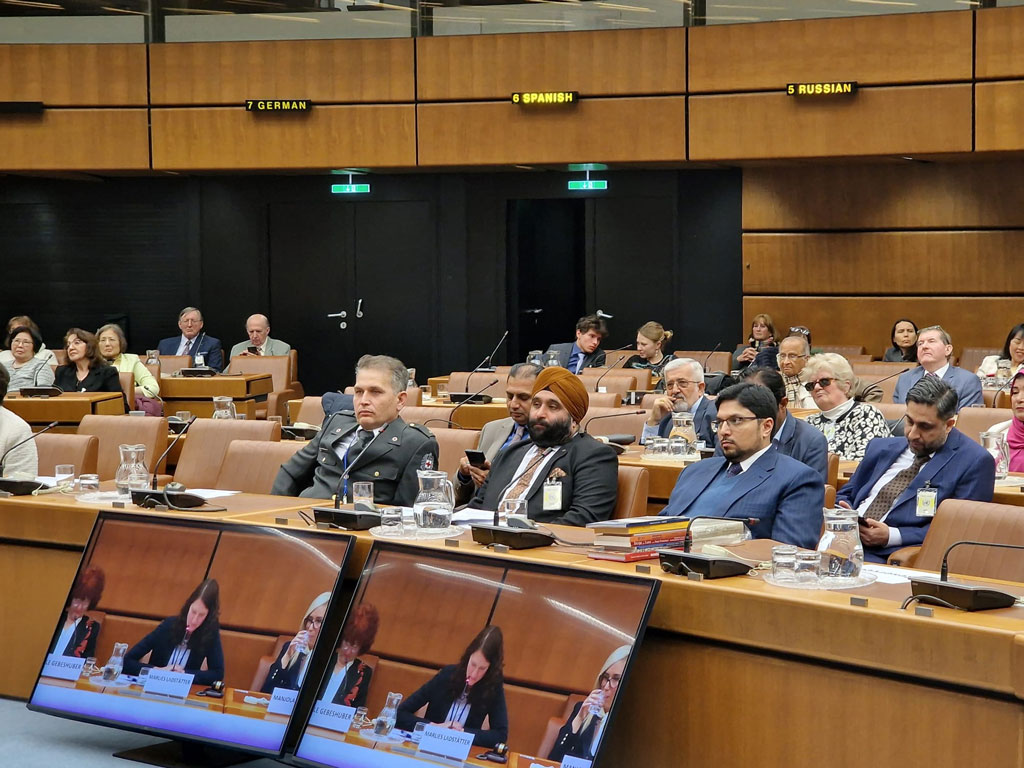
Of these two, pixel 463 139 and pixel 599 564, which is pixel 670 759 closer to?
pixel 599 564

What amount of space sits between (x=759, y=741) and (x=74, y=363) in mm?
6376

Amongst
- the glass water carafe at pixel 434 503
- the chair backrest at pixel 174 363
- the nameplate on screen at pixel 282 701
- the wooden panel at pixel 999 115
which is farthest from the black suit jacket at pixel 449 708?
the wooden panel at pixel 999 115

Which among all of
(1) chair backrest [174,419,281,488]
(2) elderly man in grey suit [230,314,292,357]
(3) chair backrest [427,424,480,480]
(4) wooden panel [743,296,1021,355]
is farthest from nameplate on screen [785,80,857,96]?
(1) chair backrest [174,419,281,488]

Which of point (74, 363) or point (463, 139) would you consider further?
point (463, 139)

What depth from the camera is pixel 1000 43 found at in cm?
1005

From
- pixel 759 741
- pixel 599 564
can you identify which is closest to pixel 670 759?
pixel 759 741

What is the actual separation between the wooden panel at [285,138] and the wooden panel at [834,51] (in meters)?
2.63

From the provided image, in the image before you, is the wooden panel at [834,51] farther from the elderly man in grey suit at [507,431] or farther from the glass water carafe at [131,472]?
the glass water carafe at [131,472]

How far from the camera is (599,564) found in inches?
119

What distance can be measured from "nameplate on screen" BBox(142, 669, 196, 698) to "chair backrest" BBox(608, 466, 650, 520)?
1440 mm

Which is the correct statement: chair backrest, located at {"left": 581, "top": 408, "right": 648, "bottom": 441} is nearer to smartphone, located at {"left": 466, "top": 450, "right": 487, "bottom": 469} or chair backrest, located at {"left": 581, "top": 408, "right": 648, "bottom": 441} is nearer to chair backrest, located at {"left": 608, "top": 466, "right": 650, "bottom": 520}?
smartphone, located at {"left": 466, "top": 450, "right": 487, "bottom": 469}

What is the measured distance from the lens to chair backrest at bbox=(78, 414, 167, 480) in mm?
5922

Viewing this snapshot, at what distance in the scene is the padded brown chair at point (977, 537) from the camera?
3385 millimetres

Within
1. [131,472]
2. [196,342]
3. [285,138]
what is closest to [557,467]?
[131,472]
